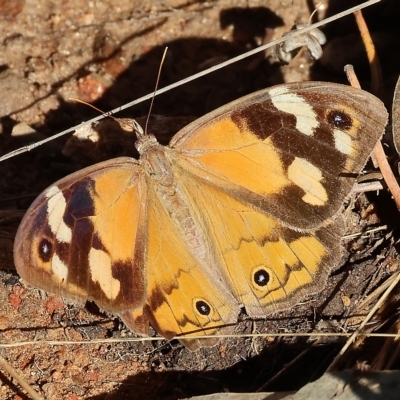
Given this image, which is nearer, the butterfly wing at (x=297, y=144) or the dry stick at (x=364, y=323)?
the butterfly wing at (x=297, y=144)

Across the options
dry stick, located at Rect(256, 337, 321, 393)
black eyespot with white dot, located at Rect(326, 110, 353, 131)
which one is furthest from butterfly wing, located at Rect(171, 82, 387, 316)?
dry stick, located at Rect(256, 337, 321, 393)

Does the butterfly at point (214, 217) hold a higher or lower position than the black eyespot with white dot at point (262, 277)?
higher

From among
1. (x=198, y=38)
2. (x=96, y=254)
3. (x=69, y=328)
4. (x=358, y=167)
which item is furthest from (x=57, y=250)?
(x=198, y=38)

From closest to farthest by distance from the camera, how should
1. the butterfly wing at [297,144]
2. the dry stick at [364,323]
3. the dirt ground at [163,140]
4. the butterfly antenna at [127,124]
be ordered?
the butterfly wing at [297,144] → the dry stick at [364,323] → the dirt ground at [163,140] → the butterfly antenna at [127,124]

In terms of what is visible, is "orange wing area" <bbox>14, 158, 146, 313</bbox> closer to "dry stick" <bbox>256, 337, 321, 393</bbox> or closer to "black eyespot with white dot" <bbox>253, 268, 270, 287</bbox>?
"black eyespot with white dot" <bbox>253, 268, 270, 287</bbox>

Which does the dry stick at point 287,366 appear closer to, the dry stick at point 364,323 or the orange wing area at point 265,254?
the dry stick at point 364,323

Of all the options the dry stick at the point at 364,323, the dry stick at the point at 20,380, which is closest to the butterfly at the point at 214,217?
the dry stick at the point at 364,323

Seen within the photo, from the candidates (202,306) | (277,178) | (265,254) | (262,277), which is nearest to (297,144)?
(277,178)
